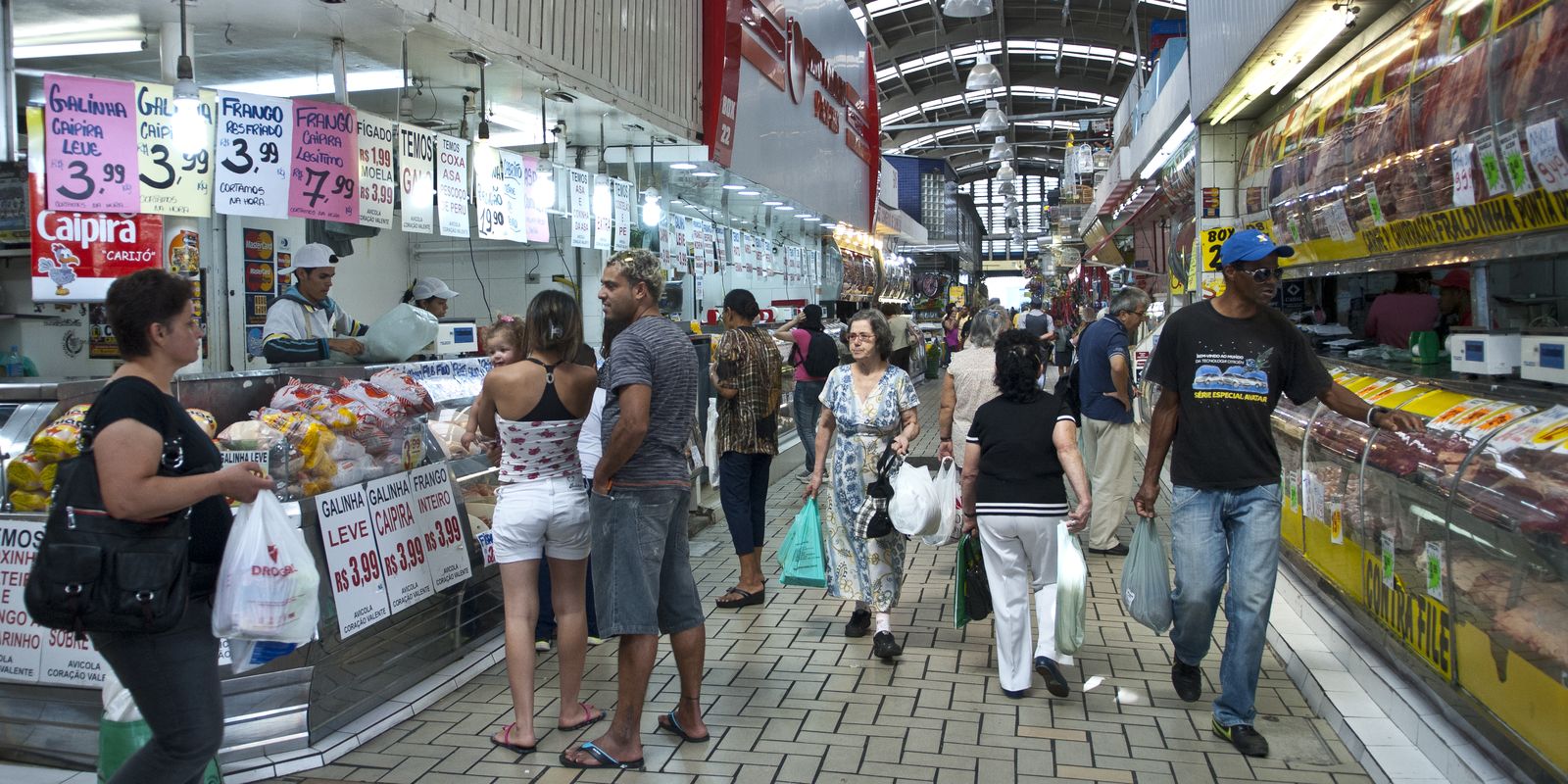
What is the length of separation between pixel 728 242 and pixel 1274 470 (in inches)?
322

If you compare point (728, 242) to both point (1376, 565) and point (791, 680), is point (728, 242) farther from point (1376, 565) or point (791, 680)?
point (1376, 565)

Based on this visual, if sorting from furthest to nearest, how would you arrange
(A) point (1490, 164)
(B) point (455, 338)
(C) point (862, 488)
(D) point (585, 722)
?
(B) point (455, 338) < (C) point (862, 488) < (D) point (585, 722) < (A) point (1490, 164)

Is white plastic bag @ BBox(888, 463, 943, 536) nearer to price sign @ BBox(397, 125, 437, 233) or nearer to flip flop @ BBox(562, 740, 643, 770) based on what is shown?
flip flop @ BBox(562, 740, 643, 770)

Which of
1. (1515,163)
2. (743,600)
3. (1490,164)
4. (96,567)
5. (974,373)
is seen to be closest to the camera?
(96,567)

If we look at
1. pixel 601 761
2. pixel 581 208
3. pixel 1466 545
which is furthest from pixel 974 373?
pixel 601 761

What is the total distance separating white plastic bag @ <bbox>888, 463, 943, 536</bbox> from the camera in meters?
5.09

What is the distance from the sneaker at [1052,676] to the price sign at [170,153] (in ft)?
13.1

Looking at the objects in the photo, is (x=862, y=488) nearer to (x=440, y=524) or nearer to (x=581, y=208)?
(x=440, y=524)

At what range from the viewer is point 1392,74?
468 centimetres

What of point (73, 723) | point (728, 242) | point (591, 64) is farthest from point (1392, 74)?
point (728, 242)

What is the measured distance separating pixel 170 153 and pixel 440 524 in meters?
1.90

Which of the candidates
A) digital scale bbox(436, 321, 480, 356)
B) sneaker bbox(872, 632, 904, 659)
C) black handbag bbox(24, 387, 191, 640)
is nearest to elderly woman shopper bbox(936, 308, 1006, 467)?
sneaker bbox(872, 632, 904, 659)

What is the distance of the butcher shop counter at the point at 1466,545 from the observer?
3.01 m

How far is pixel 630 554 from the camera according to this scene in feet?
12.7
